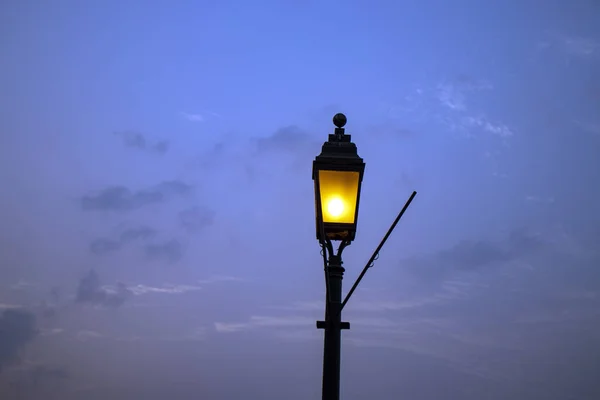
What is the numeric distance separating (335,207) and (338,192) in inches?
6.1

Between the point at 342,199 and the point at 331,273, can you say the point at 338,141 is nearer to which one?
the point at 342,199

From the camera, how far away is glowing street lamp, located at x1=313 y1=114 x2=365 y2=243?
20.1 ft

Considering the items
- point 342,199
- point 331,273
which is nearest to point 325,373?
point 331,273

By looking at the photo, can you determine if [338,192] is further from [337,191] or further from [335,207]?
[335,207]

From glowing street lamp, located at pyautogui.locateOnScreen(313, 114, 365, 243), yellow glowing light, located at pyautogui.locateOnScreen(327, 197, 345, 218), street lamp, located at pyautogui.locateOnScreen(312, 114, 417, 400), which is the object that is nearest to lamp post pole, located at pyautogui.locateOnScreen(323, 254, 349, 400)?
street lamp, located at pyautogui.locateOnScreen(312, 114, 417, 400)

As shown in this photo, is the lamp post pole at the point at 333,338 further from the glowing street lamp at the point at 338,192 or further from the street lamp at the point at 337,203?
the glowing street lamp at the point at 338,192

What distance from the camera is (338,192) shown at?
20.4 feet

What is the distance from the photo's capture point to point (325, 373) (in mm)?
5758

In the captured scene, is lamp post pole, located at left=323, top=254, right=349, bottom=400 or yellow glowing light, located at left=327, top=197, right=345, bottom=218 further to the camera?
yellow glowing light, located at left=327, top=197, right=345, bottom=218

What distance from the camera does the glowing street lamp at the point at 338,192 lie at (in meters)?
6.14

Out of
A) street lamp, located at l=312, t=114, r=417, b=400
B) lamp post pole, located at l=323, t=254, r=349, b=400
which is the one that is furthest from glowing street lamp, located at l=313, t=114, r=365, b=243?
lamp post pole, located at l=323, t=254, r=349, b=400

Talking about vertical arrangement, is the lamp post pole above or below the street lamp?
below

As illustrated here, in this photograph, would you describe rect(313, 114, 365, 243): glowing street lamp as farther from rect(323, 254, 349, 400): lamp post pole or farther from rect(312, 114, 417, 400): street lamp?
rect(323, 254, 349, 400): lamp post pole

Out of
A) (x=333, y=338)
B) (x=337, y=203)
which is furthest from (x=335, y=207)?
(x=333, y=338)
